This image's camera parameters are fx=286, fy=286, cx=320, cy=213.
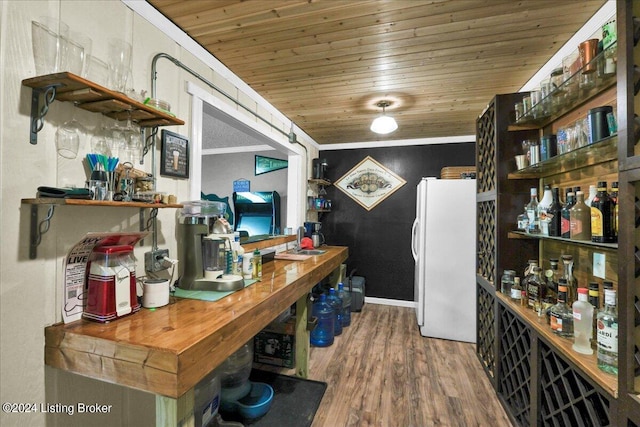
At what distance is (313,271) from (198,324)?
4.07 feet

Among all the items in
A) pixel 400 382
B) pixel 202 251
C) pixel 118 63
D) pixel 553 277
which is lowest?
pixel 400 382

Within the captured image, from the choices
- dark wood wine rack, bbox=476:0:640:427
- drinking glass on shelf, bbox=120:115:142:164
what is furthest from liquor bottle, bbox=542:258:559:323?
drinking glass on shelf, bbox=120:115:142:164

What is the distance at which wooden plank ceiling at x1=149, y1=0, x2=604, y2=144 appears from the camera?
1.56m

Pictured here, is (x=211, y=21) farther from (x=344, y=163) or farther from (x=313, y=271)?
(x=344, y=163)

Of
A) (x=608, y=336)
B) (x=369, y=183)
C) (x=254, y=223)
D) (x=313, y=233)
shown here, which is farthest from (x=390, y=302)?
(x=608, y=336)

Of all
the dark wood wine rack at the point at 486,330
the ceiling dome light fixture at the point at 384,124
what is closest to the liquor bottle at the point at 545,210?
the dark wood wine rack at the point at 486,330

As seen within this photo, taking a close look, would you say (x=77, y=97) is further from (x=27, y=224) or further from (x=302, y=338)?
(x=302, y=338)

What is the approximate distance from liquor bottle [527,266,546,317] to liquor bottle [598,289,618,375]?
1.97 ft

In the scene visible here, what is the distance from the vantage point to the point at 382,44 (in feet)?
6.15

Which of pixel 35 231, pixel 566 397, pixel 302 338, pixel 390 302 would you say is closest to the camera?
pixel 35 231

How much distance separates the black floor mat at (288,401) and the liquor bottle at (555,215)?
1875mm

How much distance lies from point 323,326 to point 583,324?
7.03 feet

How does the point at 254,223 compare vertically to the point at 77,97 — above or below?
below

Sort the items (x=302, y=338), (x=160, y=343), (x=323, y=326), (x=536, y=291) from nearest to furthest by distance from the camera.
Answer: (x=160, y=343) → (x=536, y=291) → (x=302, y=338) → (x=323, y=326)
